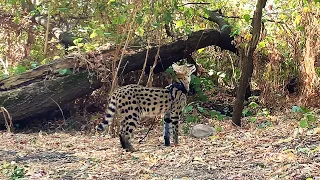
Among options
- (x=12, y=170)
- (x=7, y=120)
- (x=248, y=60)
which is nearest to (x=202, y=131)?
(x=248, y=60)

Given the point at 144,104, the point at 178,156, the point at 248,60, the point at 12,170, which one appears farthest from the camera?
the point at 248,60

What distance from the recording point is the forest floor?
4664mm

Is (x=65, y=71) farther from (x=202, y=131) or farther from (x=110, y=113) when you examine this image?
(x=202, y=131)

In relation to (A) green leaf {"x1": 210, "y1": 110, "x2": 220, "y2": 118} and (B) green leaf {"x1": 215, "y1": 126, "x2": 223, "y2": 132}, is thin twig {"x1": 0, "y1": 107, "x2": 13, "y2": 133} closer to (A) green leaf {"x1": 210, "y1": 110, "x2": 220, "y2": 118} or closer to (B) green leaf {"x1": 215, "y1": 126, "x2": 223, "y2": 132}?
(B) green leaf {"x1": 215, "y1": 126, "x2": 223, "y2": 132}

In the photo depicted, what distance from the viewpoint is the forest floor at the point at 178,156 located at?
15.3 feet

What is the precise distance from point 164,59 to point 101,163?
3.91 meters

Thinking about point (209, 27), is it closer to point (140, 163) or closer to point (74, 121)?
point (74, 121)

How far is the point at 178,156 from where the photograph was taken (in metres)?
5.71

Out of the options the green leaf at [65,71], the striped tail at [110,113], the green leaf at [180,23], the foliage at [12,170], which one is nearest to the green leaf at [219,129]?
the striped tail at [110,113]

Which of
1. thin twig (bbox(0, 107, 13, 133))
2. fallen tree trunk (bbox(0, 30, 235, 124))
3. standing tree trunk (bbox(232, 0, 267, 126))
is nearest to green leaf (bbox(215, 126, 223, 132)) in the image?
standing tree trunk (bbox(232, 0, 267, 126))

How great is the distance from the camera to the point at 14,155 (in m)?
6.19

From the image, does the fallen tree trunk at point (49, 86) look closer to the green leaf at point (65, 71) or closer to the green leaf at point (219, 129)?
the green leaf at point (65, 71)

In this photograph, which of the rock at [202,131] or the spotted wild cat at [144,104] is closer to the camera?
the spotted wild cat at [144,104]

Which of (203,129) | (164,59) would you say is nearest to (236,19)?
(164,59)
